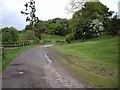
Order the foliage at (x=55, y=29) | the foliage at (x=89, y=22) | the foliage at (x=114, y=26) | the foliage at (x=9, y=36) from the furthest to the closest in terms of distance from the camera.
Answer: the foliage at (x=55, y=29) → the foliage at (x=89, y=22) → the foliage at (x=9, y=36) → the foliage at (x=114, y=26)

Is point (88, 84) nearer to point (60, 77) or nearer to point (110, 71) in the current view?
point (60, 77)

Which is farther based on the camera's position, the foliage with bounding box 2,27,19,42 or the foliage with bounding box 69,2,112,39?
the foliage with bounding box 69,2,112,39

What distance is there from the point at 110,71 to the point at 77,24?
5030 centimetres

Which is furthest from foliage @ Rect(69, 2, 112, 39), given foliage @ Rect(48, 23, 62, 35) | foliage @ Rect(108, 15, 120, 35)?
foliage @ Rect(48, 23, 62, 35)

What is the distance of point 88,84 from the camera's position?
11688 mm

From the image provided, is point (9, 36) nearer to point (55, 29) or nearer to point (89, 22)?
point (89, 22)

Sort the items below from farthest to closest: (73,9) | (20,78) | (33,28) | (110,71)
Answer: (33,28) → (73,9) → (110,71) → (20,78)

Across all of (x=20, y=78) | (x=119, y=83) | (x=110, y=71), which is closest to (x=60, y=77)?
(x=20, y=78)

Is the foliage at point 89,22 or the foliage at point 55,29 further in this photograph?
the foliage at point 55,29

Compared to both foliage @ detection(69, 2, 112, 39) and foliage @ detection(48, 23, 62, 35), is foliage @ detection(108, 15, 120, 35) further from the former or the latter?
foliage @ detection(48, 23, 62, 35)

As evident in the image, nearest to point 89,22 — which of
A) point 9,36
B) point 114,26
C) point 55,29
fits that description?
point 114,26

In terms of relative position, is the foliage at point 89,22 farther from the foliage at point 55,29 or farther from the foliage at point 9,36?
the foliage at point 55,29

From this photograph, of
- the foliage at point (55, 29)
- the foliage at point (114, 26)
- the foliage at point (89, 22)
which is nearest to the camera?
the foliage at point (114, 26)

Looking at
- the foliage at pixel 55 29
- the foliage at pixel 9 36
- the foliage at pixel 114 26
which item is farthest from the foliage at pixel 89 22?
the foliage at pixel 55 29
